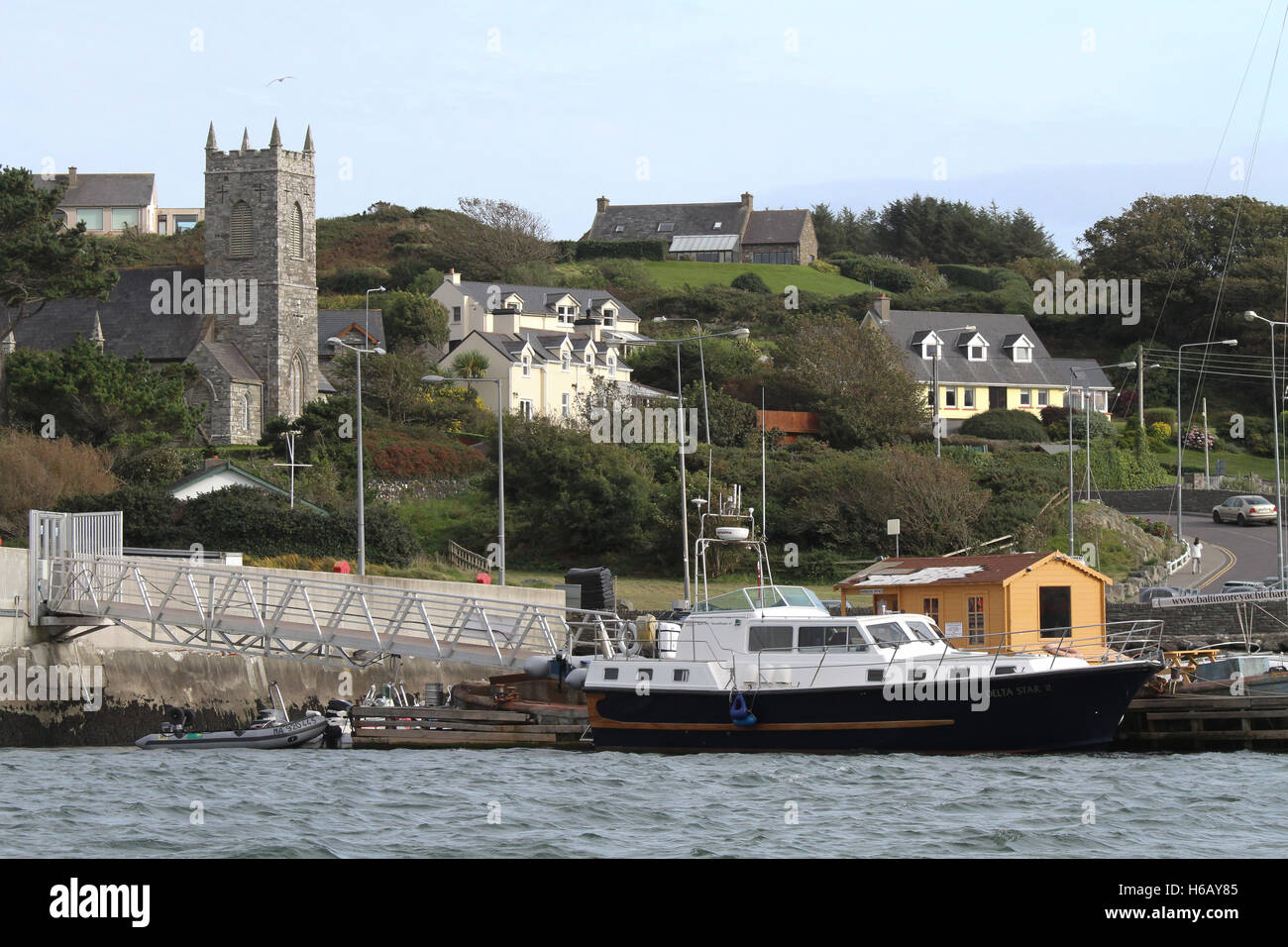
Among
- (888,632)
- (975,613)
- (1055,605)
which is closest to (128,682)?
(888,632)

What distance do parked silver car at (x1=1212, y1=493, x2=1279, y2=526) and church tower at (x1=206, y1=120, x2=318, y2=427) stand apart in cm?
4767

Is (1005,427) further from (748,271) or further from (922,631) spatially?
(922,631)

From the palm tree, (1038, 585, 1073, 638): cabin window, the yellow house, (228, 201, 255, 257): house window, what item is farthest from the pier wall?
(228, 201, 255, 257): house window

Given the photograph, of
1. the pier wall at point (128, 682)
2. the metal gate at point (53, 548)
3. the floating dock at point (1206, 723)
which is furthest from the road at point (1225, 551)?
the metal gate at point (53, 548)

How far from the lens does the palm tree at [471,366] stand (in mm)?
79812

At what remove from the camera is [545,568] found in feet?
182

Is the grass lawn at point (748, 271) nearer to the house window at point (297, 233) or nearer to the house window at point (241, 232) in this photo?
the house window at point (297, 233)

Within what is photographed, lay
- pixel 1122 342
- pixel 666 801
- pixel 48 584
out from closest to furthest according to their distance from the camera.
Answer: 1. pixel 666 801
2. pixel 48 584
3. pixel 1122 342

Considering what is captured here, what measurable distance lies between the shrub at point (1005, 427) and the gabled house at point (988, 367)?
4.38 meters

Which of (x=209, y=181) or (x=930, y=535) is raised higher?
(x=209, y=181)

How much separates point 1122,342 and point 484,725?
79908mm

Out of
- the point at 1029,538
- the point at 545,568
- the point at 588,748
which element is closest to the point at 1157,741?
the point at 588,748

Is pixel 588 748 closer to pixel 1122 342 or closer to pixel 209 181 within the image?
pixel 209 181

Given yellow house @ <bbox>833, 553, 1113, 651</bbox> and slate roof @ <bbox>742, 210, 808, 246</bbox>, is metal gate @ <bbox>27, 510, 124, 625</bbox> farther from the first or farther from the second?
slate roof @ <bbox>742, 210, 808, 246</bbox>
